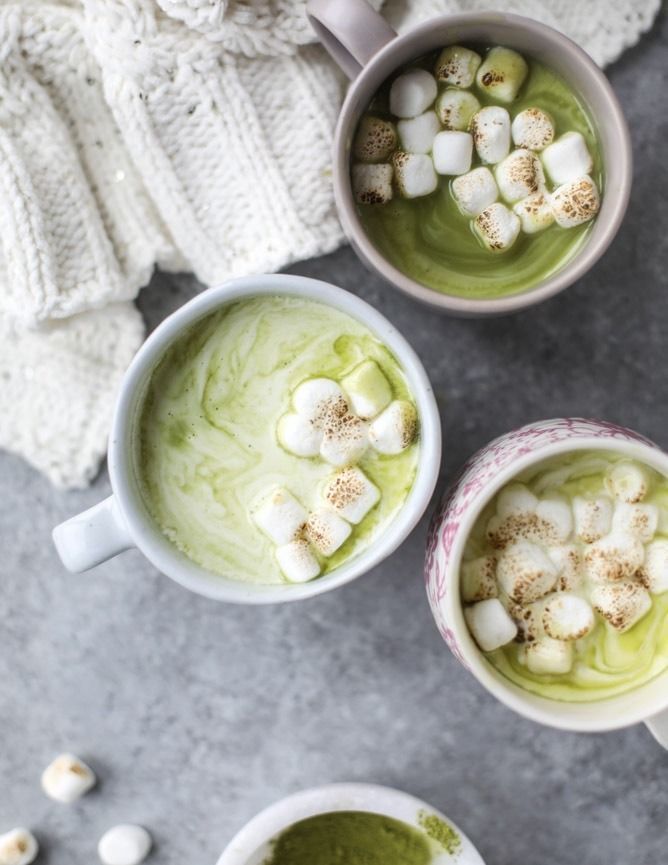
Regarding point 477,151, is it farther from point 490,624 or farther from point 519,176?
point 490,624

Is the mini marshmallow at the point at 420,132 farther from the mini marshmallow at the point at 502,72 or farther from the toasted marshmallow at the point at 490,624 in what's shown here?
the toasted marshmallow at the point at 490,624

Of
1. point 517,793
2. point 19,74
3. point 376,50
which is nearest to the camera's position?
point 376,50

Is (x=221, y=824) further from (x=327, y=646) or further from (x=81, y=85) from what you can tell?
(x=81, y=85)

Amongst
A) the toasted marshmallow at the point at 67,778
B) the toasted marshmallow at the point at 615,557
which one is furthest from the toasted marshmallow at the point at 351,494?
the toasted marshmallow at the point at 67,778

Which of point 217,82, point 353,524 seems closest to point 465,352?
point 353,524

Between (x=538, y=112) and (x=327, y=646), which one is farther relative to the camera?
(x=327, y=646)

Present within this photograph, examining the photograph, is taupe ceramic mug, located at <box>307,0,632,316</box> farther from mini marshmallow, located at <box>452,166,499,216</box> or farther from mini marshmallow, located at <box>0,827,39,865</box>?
mini marshmallow, located at <box>0,827,39,865</box>

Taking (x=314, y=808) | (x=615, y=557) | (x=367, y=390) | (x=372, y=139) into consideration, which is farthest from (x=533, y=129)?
(x=314, y=808)
